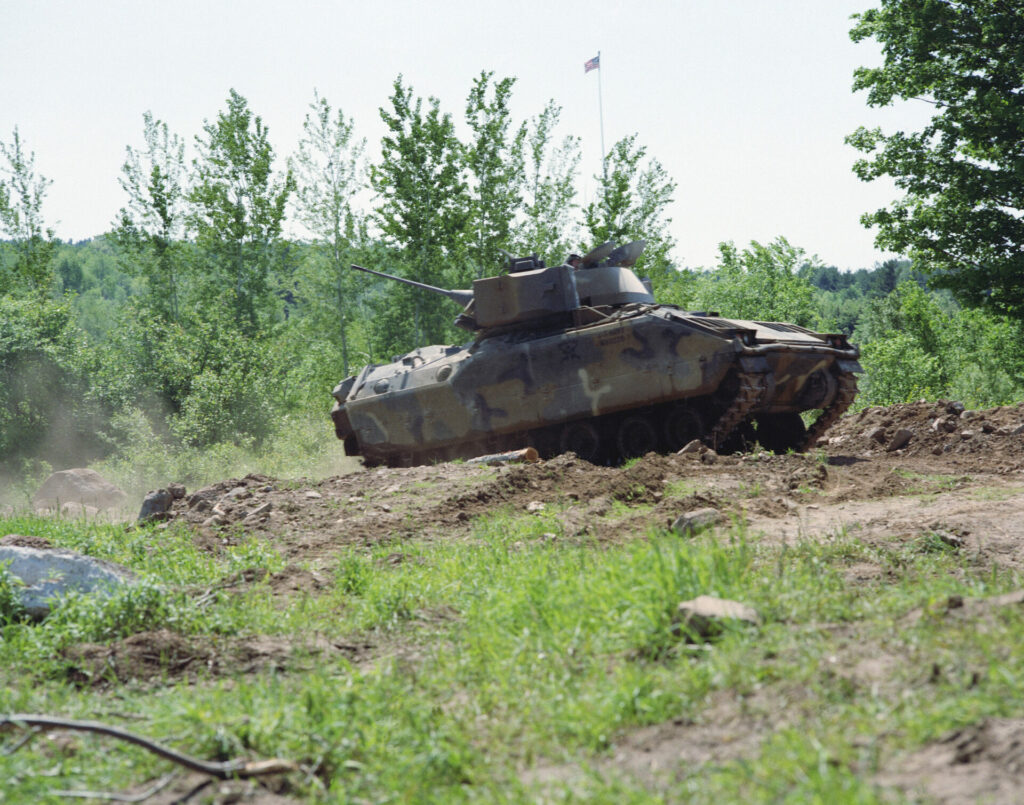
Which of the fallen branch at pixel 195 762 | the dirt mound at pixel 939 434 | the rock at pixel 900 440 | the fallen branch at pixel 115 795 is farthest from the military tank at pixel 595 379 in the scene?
the fallen branch at pixel 115 795

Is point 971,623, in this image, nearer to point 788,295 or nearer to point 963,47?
point 963,47

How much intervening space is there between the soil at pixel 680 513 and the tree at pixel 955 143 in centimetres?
755

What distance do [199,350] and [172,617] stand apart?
1837 centimetres

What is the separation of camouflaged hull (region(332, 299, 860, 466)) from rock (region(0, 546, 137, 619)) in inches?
301

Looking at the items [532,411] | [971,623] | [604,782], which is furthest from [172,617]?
[532,411]

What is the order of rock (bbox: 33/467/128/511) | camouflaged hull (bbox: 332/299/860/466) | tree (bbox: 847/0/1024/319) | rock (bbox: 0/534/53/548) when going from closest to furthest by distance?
1. rock (bbox: 0/534/53/548)
2. camouflaged hull (bbox: 332/299/860/466)
3. rock (bbox: 33/467/128/511)
4. tree (bbox: 847/0/1024/319)

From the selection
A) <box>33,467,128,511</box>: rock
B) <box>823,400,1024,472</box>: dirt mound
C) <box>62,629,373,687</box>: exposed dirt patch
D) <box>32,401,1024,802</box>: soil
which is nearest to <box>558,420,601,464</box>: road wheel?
<box>32,401,1024,802</box>: soil

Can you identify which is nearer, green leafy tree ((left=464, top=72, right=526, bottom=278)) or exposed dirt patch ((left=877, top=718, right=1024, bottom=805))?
exposed dirt patch ((left=877, top=718, right=1024, bottom=805))

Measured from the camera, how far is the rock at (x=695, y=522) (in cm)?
681

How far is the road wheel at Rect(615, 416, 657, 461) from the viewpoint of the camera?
42.5 feet

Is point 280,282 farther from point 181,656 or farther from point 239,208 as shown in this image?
point 181,656

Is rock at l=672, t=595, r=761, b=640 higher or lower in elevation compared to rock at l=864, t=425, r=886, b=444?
higher

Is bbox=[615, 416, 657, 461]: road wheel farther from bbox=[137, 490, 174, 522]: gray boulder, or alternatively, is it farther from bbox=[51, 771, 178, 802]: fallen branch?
bbox=[51, 771, 178, 802]: fallen branch

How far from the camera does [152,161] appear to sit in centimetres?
2978
